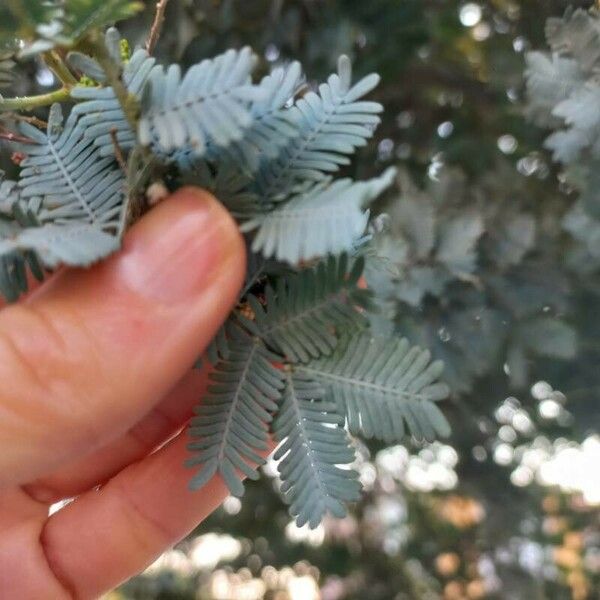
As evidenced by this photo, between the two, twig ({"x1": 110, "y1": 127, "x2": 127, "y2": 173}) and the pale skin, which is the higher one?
twig ({"x1": 110, "y1": 127, "x2": 127, "y2": 173})

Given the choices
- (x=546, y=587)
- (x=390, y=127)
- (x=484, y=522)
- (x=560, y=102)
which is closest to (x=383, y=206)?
(x=390, y=127)

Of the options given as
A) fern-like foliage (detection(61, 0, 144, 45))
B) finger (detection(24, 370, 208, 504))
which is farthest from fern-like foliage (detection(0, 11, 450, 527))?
finger (detection(24, 370, 208, 504))

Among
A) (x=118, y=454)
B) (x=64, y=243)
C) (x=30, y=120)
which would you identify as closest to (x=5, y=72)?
(x=30, y=120)

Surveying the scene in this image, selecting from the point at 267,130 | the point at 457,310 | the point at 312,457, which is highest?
the point at 267,130

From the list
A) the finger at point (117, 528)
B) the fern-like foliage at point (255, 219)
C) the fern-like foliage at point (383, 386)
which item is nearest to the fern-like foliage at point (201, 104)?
the fern-like foliage at point (255, 219)

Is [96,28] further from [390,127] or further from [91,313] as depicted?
[390,127]

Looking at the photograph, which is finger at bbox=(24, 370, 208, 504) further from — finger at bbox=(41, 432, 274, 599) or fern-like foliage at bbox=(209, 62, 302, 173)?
fern-like foliage at bbox=(209, 62, 302, 173)

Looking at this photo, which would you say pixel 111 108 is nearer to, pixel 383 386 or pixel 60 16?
pixel 60 16

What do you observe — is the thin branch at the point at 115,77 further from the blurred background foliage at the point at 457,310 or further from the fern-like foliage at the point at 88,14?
the blurred background foliage at the point at 457,310
